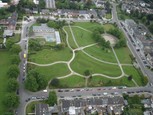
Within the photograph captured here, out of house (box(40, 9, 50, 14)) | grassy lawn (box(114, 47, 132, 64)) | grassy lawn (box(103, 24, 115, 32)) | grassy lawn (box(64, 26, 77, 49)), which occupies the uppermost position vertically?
house (box(40, 9, 50, 14))

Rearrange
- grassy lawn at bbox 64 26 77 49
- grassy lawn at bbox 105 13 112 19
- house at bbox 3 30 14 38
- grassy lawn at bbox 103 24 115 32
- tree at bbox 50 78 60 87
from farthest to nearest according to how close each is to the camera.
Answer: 1. grassy lawn at bbox 105 13 112 19
2. grassy lawn at bbox 103 24 115 32
3. house at bbox 3 30 14 38
4. grassy lawn at bbox 64 26 77 49
5. tree at bbox 50 78 60 87

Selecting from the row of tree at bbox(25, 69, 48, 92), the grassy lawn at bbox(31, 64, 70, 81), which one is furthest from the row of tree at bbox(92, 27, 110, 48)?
the row of tree at bbox(25, 69, 48, 92)

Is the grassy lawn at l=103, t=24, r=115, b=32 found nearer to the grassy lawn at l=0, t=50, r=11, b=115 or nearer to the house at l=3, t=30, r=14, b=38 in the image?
the house at l=3, t=30, r=14, b=38

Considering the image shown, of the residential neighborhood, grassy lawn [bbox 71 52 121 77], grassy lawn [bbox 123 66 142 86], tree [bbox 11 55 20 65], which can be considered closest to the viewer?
the residential neighborhood

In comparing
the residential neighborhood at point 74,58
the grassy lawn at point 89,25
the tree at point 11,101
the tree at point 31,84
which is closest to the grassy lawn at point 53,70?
the residential neighborhood at point 74,58

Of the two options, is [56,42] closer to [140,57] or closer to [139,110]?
[140,57]

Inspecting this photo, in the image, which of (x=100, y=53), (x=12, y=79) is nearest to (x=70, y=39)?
(x=100, y=53)

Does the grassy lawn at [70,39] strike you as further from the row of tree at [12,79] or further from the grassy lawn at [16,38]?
the row of tree at [12,79]
